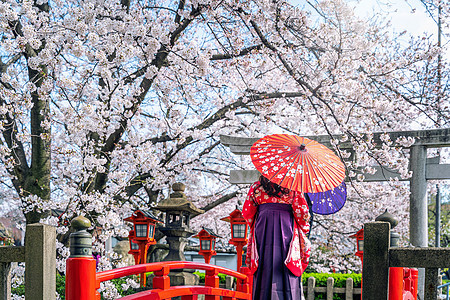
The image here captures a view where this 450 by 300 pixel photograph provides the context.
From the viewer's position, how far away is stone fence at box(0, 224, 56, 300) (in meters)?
2.67

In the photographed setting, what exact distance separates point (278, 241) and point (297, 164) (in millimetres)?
707

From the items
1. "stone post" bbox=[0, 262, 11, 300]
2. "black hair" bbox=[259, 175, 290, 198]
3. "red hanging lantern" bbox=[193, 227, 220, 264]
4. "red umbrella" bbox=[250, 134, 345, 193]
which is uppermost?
"red umbrella" bbox=[250, 134, 345, 193]

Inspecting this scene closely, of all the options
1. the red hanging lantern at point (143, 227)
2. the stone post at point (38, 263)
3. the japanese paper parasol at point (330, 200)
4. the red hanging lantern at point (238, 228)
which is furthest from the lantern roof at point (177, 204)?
the stone post at point (38, 263)

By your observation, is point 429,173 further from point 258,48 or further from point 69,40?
point 69,40

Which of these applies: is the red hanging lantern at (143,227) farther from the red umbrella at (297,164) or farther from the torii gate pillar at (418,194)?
the torii gate pillar at (418,194)

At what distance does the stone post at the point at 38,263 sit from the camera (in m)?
2.67

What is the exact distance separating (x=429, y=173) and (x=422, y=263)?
6.36 metres

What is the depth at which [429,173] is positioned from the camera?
830 cm

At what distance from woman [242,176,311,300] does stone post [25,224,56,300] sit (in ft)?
6.21

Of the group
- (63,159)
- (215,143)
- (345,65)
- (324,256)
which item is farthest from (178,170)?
(324,256)

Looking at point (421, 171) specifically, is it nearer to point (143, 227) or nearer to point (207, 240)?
point (207, 240)

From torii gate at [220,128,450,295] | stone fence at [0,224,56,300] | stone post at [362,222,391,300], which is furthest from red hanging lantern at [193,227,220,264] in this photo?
stone post at [362,222,391,300]

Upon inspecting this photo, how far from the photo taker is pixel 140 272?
353 centimetres

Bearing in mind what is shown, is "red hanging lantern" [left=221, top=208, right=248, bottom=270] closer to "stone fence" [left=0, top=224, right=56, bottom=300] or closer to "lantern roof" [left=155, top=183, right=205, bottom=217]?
"lantern roof" [left=155, top=183, right=205, bottom=217]
